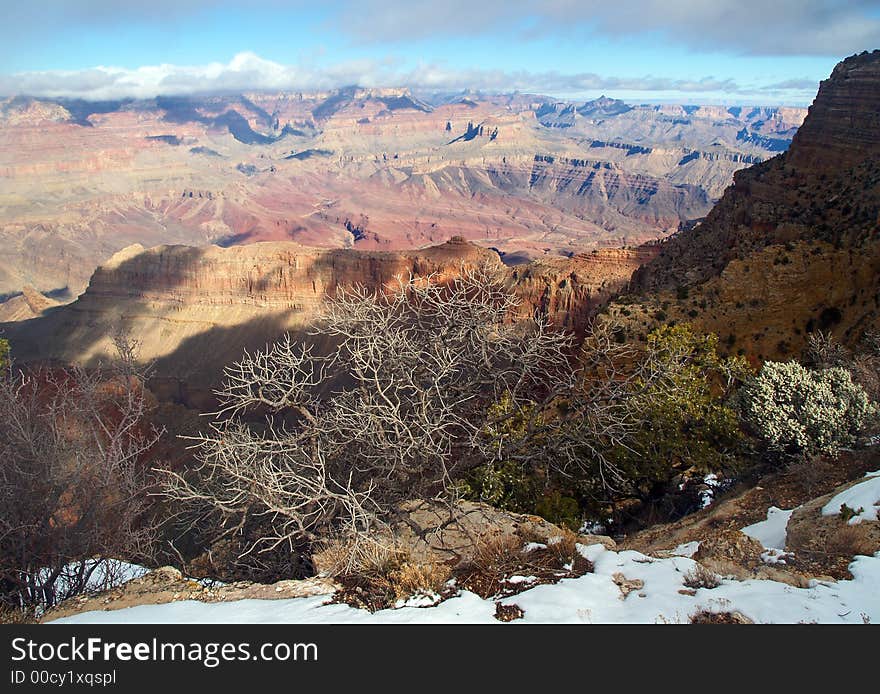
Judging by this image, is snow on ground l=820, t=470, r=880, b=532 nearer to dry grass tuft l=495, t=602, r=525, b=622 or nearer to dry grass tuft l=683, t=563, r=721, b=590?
dry grass tuft l=683, t=563, r=721, b=590

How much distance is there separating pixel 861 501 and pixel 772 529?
1278mm

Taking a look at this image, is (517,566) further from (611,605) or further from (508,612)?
(611,605)

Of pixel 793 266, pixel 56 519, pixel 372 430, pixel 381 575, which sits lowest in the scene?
pixel 56 519

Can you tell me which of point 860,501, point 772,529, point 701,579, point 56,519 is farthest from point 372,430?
point 56,519

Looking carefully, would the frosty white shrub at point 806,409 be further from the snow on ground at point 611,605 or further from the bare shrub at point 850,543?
the snow on ground at point 611,605

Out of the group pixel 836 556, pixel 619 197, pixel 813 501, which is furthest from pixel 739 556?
pixel 619 197

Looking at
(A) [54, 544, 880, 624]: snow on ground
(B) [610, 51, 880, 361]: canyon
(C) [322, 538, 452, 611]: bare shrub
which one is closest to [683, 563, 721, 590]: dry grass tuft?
(A) [54, 544, 880, 624]: snow on ground

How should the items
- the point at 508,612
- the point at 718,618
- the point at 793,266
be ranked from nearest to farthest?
1. the point at 718,618
2. the point at 508,612
3. the point at 793,266

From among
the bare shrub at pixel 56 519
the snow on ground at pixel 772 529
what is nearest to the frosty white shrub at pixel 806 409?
the snow on ground at pixel 772 529

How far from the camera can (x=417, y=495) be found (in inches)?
403

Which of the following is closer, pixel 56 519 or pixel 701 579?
pixel 701 579

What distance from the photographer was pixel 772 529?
29.3 feet

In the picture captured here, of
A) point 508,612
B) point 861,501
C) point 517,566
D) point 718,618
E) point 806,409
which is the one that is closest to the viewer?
point 718,618
